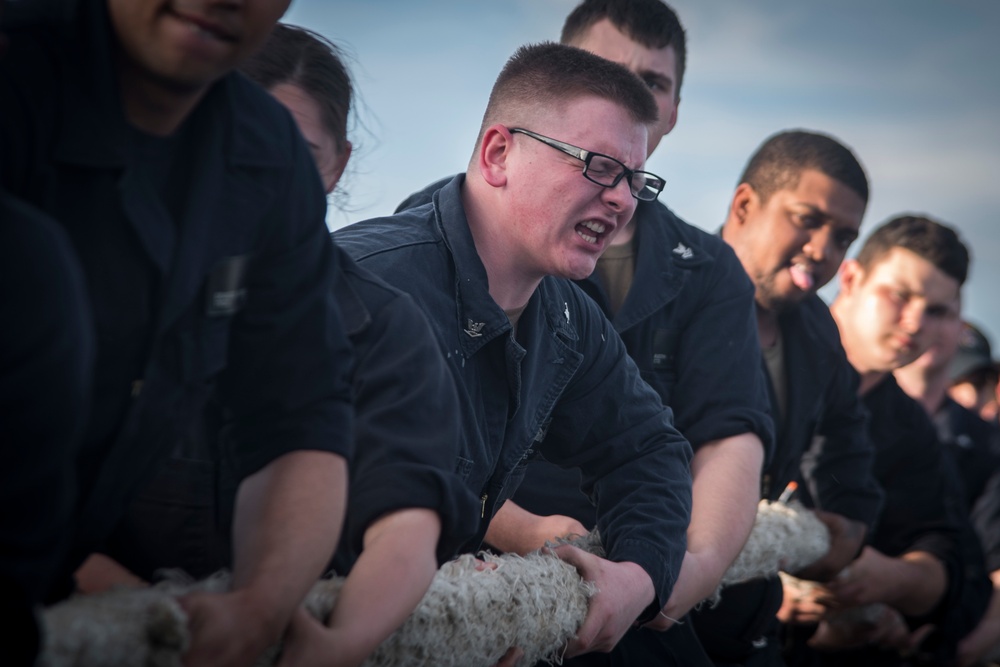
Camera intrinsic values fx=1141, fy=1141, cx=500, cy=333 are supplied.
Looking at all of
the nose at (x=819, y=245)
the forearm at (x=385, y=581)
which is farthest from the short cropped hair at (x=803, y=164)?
the forearm at (x=385, y=581)

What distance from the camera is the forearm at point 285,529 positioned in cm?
145

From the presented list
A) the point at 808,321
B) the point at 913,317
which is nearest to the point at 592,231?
the point at 808,321

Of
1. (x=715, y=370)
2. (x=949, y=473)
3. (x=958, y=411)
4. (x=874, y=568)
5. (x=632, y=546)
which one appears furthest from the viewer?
(x=958, y=411)

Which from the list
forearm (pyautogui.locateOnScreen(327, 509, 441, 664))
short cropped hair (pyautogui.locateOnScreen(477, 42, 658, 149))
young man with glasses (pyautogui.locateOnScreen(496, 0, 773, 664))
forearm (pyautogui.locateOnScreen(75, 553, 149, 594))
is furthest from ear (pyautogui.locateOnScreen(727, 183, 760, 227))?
forearm (pyautogui.locateOnScreen(75, 553, 149, 594))

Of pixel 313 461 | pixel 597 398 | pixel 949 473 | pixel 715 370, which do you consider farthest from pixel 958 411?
pixel 313 461

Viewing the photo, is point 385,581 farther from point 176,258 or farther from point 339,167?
point 339,167

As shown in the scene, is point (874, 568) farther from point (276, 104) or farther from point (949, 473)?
point (276, 104)

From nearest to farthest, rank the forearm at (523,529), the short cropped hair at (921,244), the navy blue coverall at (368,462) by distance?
the navy blue coverall at (368,462), the forearm at (523,529), the short cropped hair at (921,244)

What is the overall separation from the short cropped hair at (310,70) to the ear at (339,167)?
21mm

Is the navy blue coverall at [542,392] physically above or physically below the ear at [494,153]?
below

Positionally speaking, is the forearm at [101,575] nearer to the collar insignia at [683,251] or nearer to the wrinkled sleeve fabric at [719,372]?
the wrinkled sleeve fabric at [719,372]

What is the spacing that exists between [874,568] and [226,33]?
11.5ft

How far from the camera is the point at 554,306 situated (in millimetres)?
2490

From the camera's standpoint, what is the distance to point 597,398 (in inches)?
101
